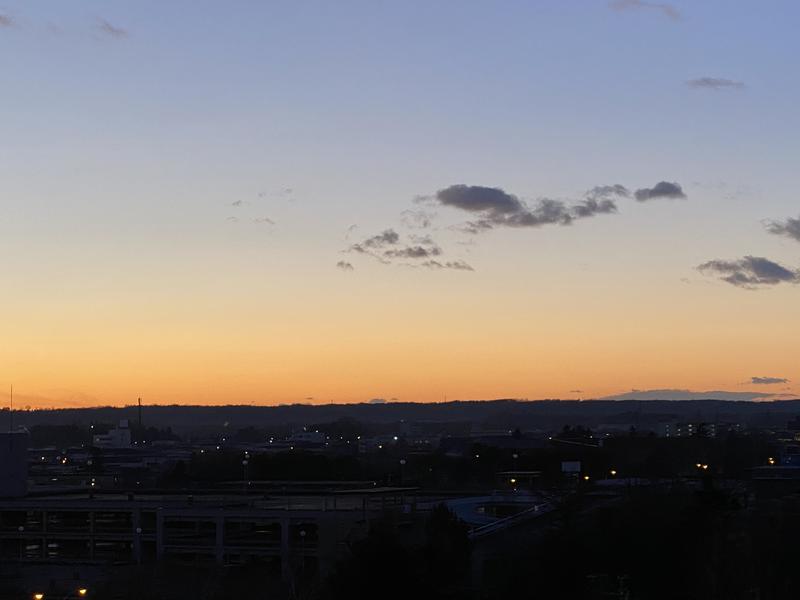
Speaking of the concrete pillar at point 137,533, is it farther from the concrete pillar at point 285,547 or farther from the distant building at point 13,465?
the distant building at point 13,465

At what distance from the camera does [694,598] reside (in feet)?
94.9

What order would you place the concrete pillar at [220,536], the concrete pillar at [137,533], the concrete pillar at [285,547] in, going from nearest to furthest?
1. the concrete pillar at [285,547]
2. the concrete pillar at [220,536]
3. the concrete pillar at [137,533]

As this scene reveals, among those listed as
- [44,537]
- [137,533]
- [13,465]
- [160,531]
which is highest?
[13,465]

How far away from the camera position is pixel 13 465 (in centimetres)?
6022

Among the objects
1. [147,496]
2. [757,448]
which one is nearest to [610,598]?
Result: [147,496]

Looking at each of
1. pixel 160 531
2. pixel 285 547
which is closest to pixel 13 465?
pixel 160 531

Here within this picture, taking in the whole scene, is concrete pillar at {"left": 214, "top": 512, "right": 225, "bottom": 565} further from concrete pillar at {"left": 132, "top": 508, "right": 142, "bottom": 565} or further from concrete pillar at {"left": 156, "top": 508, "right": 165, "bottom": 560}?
concrete pillar at {"left": 132, "top": 508, "right": 142, "bottom": 565}

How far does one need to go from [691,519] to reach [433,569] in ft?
24.4

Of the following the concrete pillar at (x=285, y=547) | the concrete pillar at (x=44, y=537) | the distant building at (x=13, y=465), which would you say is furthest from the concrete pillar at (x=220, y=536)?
the distant building at (x=13, y=465)

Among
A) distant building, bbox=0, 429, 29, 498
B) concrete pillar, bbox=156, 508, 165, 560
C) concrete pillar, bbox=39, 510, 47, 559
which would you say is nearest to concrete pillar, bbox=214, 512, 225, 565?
concrete pillar, bbox=156, 508, 165, 560

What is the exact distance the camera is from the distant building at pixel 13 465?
59.7 m

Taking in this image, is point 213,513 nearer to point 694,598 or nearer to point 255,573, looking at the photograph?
point 255,573

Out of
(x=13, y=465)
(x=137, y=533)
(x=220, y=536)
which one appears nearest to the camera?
(x=220, y=536)

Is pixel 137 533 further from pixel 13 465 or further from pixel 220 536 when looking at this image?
pixel 13 465
